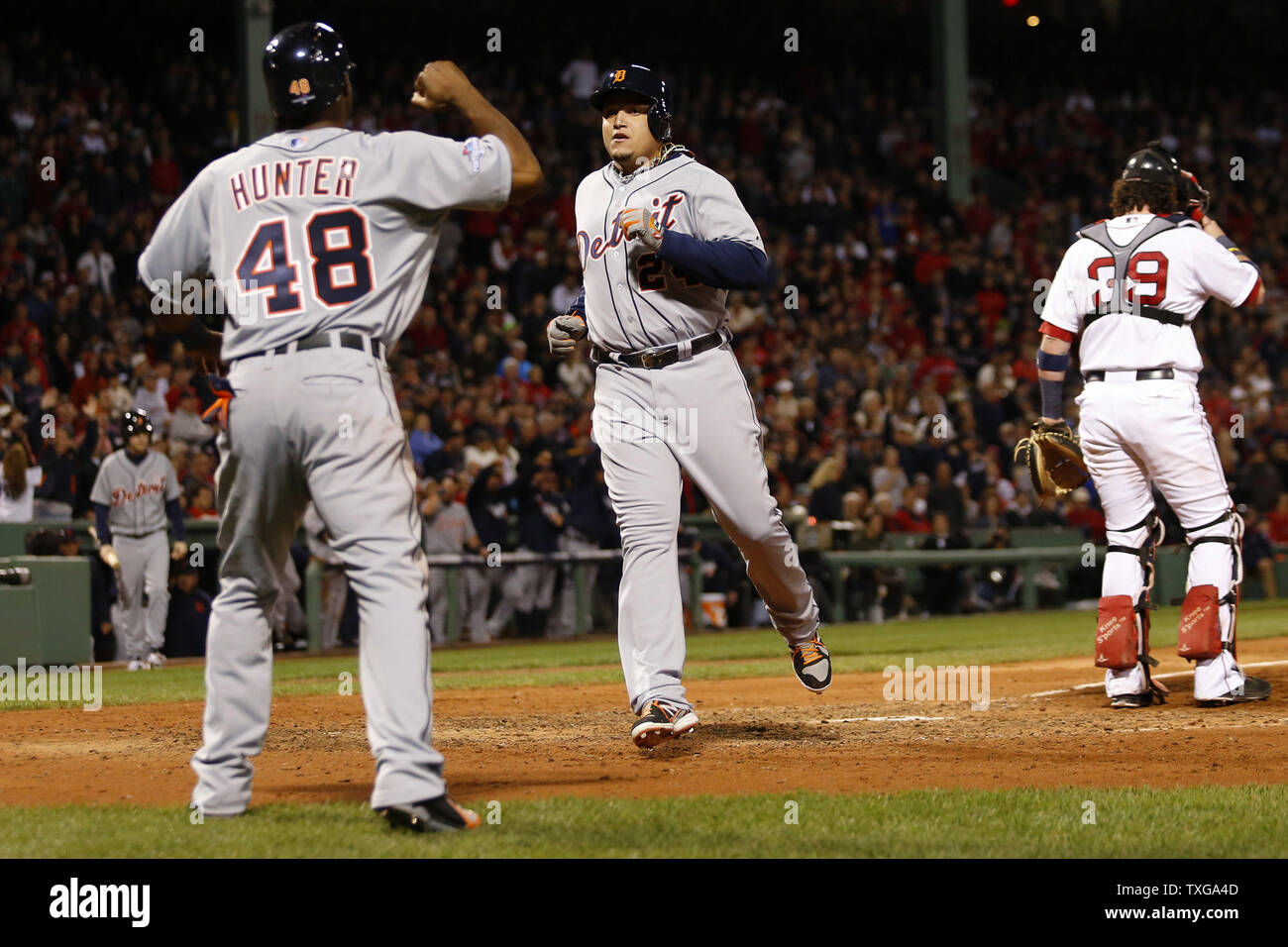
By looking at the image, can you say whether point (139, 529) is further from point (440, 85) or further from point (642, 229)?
point (440, 85)

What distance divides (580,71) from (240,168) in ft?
65.3

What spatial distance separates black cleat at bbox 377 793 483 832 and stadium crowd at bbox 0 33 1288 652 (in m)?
9.78

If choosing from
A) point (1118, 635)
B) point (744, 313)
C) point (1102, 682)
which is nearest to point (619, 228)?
point (1118, 635)

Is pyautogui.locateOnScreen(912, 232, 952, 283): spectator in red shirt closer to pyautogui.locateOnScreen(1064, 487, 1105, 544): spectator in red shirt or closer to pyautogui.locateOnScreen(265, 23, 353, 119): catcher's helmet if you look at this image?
pyautogui.locateOnScreen(1064, 487, 1105, 544): spectator in red shirt

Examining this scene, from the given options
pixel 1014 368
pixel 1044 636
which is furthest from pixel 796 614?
pixel 1014 368

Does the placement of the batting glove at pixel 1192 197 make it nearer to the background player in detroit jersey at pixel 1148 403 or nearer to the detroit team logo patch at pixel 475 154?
the background player in detroit jersey at pixel 1148 403

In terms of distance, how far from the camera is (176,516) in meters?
12.9

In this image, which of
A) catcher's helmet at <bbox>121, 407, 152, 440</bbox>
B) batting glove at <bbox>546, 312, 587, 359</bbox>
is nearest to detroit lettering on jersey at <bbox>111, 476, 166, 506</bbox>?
catcher's helmet at <bbox>121, 407, 152, 440</bbox>

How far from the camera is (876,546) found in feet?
→ 56.0

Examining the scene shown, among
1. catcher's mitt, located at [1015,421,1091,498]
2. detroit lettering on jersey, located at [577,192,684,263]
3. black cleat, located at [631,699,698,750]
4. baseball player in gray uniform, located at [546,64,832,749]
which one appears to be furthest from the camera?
catcher's mitt, located at [1015,421,1091,498]

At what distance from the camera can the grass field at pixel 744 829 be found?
3.97 metres

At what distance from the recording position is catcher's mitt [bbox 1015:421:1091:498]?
7617 millimetres
